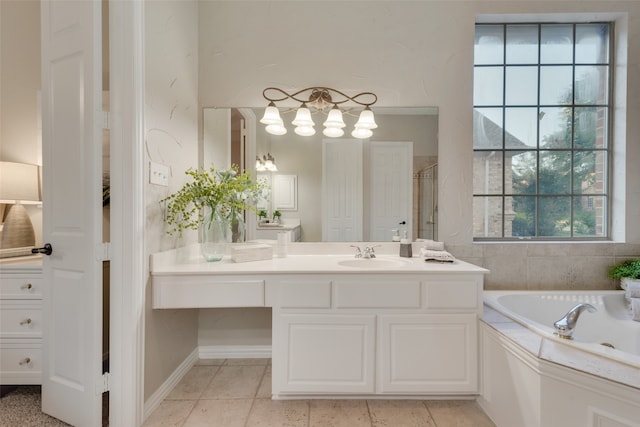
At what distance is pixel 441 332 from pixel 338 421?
734mm

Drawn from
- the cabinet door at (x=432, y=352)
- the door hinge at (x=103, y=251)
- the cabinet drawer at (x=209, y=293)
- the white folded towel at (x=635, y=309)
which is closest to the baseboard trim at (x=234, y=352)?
the cabinet drawer at (x=209, y=293)

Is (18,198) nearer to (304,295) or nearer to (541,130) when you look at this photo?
(304,295)

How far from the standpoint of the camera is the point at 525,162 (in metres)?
2.34

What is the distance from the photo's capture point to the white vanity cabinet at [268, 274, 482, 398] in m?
1.69

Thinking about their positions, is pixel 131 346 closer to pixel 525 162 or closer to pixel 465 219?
pixel 465 219

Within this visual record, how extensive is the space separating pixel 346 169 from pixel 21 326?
2.16 metres

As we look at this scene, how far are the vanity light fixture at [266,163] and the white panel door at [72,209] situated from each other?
1000 mm

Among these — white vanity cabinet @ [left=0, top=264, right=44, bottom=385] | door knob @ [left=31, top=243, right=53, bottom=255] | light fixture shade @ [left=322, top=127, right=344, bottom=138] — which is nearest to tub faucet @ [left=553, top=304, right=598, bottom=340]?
light fixture shade @ [left=322, top=127, right=344, bottom=138]

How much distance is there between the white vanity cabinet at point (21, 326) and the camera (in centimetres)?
166

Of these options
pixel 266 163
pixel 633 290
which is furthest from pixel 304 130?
pixel 633 290

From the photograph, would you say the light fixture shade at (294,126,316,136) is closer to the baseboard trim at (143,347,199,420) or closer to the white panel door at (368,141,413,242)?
the white panel door at (368,141,413,242)

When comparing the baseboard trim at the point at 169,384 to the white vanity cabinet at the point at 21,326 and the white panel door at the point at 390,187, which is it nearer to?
the white vanity cabinet at the point at 21,326

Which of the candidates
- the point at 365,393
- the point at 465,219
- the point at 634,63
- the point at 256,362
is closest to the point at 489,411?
the point at 365,393

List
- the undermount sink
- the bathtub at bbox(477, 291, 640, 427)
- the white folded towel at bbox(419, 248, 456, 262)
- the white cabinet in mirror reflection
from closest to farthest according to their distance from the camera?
the bathtub at bbox(477, 291, 640, 427), the white folded towel at bbox(419, 248, 456, 262), the undermount sink, the white cabinet in mirror reflection
